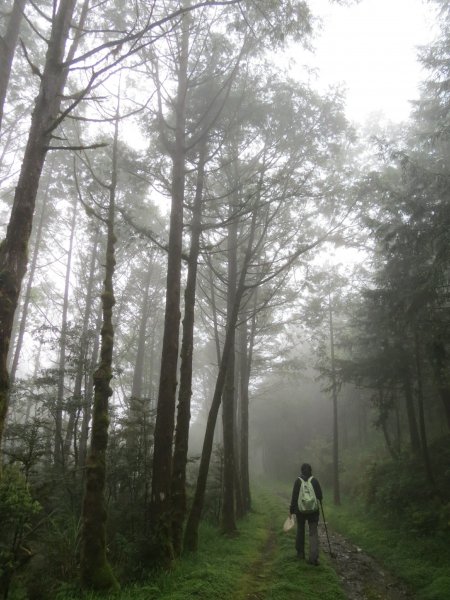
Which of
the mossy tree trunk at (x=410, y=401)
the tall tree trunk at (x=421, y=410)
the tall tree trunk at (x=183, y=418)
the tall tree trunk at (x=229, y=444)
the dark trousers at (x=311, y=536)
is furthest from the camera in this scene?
the mossy tree trunk at (x=410, y=401)

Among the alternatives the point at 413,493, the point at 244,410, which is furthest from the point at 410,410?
the point at 244,410

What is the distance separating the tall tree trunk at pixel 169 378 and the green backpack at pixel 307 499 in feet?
8.34

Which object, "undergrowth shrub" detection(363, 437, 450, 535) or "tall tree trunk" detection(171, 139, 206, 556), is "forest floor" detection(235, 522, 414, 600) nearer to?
"tall tree trunk" detection(171, 139, 206, 556)

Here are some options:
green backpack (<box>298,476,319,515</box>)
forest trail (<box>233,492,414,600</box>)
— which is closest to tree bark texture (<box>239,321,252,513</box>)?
forest trail (<box>233,492,414,600</box>)

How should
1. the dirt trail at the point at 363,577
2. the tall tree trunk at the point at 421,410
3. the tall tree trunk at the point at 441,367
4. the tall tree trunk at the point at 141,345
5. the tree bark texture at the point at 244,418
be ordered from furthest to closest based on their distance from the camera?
the tall tree trunk at the point at 141,345 → the tree bark texture at the point at 244,418 → the tall tree trunk at the point at 421,410 → the tall tree trunk at the point at 441,367 → the dirt trail at the point at 363,577

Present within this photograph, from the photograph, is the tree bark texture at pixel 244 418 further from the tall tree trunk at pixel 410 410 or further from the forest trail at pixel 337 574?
the tall tree trunk at pixel 410 410

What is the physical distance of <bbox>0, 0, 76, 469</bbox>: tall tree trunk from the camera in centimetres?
292

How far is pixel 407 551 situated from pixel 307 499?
2.90m

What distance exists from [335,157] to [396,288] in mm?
4381

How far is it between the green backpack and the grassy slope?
0.88m

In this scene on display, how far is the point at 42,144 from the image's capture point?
362 centimetres

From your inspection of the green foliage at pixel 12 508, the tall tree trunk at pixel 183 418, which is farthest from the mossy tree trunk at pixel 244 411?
the green foliage at pixel 12 508

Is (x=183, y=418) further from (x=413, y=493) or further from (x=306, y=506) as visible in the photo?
(x=413, y=493)

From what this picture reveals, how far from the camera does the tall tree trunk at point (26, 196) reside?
2.92 metres
